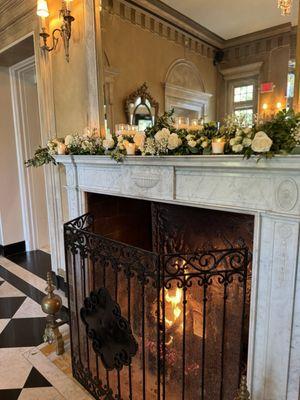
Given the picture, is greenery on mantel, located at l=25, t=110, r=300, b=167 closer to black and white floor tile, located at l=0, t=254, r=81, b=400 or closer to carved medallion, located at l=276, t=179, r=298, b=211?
carved medallion, located at l=276, t=179, r=298, b=211

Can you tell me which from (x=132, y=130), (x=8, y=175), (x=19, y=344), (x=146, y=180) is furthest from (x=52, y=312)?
(x=8, y=175)

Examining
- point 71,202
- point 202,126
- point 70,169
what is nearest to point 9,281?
point 71,202

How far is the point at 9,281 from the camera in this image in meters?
3.07

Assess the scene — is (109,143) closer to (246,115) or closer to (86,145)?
(86,145)

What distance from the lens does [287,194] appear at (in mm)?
1164

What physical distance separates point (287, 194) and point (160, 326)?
0.92m

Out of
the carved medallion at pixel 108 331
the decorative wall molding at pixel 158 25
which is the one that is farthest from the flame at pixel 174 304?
the decorative wall molding at pixel 158 25

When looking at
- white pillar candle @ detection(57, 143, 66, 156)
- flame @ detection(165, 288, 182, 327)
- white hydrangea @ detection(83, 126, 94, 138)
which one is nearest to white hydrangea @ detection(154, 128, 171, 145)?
white hydrangea @ detection(83, 126, 94, 138)

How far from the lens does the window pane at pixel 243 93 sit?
139 centimetres

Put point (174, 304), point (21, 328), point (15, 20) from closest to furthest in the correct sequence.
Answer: point (174, 304), point (21, 328), point (15, 20)

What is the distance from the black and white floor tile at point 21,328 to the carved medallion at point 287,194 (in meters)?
1.59

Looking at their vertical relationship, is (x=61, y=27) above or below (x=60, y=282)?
above

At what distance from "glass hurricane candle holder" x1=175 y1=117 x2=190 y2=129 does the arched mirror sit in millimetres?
222

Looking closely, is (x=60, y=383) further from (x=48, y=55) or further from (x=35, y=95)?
(x=35, y=95)
